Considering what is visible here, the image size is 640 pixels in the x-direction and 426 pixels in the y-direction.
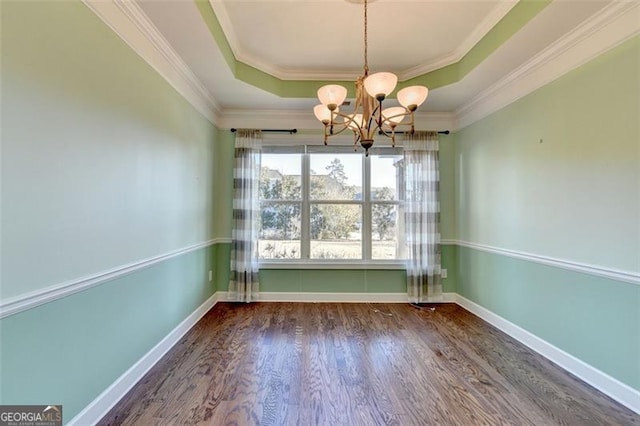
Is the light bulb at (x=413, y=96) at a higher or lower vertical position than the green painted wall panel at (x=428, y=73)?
lower

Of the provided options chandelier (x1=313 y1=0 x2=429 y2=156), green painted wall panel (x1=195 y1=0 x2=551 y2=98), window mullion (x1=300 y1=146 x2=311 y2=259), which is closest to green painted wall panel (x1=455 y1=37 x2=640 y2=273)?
green painted wall panel (x1=195 y1=0 x2=551 y2=98)

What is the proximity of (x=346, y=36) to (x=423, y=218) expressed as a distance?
238cm

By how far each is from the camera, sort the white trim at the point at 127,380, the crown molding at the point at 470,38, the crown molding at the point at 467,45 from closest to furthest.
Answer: the white trim at the point at 127,380 < the crown molding at the point at 470,38 < the crown molding at the point at 467,45

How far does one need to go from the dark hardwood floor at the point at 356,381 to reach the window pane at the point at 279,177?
66.3 inches

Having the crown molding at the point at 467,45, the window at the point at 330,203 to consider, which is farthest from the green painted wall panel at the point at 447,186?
the crown molding at the point at 467,45

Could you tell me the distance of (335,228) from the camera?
4055mm

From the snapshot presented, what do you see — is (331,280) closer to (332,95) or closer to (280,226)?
(280,226)

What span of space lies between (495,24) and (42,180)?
3273 mm

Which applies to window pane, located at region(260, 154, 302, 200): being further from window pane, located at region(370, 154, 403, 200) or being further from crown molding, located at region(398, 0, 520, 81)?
crown molding, located at region(398, 0, 520, 81)

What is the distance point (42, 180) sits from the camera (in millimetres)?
1337

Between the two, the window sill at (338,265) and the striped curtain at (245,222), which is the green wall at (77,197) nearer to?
the striped curtain at (245,222)

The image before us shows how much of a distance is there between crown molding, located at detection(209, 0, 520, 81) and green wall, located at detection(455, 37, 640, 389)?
28.9 inches

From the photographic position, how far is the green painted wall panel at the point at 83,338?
1269 mm

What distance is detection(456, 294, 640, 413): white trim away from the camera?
6.11 feet
